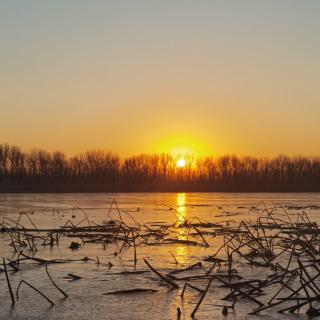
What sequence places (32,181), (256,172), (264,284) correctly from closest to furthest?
(264,284) < (32,181) < (256,172)

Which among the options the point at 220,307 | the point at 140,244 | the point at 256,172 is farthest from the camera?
the point at 256,172

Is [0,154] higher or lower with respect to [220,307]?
higher

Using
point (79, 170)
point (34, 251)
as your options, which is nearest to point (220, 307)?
point (34, 251)

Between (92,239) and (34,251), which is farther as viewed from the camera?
(92,239)

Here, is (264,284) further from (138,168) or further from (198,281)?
(138,168)

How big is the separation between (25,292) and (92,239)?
6188mm

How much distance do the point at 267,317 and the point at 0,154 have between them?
95.1m

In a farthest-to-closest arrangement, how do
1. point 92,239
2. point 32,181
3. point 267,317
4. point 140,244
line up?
1. point 32,181
2. point 92,239
3. point 140,244
4. point 267,317

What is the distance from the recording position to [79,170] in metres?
100

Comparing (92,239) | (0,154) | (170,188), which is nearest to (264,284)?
(92,239)

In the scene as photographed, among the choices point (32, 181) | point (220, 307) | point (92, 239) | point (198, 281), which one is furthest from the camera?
point (32, 181)

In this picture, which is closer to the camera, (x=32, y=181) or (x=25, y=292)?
(x=25, y=292)

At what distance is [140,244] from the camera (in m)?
12.3

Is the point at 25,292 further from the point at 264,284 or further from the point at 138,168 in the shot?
the point at 138,168
